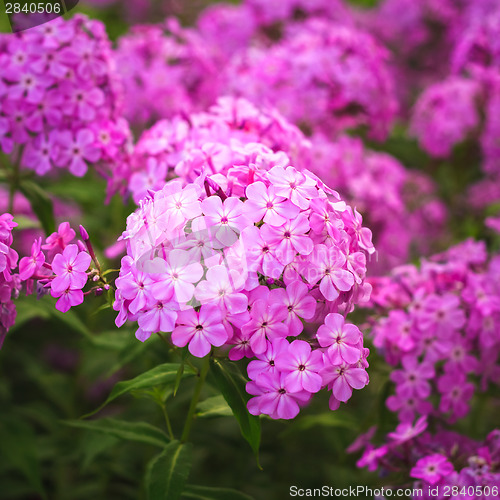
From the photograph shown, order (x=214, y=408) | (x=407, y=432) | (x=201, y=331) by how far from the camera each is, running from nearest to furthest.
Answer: (x=201, y=331), (x=214, y=408), (x=407, y=432)

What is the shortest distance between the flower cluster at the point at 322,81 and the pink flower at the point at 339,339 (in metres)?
1.89

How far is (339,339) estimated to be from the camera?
141 centimetres

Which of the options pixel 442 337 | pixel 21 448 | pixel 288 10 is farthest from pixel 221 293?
pixel 288 10

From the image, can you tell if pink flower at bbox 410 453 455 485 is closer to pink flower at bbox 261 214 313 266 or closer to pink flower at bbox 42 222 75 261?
pink flower at bbox 261 214 313 266

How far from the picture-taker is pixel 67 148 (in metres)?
2.21

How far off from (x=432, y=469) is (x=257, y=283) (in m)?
0.90

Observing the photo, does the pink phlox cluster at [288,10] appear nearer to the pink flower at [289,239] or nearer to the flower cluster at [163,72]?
the flower cluster at [163,72]

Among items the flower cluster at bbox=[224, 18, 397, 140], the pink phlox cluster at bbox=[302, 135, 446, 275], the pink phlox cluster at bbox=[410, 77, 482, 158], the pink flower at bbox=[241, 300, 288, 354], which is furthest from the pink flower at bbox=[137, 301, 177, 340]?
the pink phlox cluster at bbox=[410, 77, 482, 158]

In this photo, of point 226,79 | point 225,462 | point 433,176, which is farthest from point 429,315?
point 433,176

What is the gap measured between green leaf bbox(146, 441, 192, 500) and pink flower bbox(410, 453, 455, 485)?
0.71 meters

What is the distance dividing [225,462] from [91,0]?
5.16 meters

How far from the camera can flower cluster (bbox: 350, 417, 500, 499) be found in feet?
5.66

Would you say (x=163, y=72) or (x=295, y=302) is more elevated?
(x=295, y=302)

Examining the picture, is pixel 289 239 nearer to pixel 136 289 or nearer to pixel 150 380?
pixel 136 289
